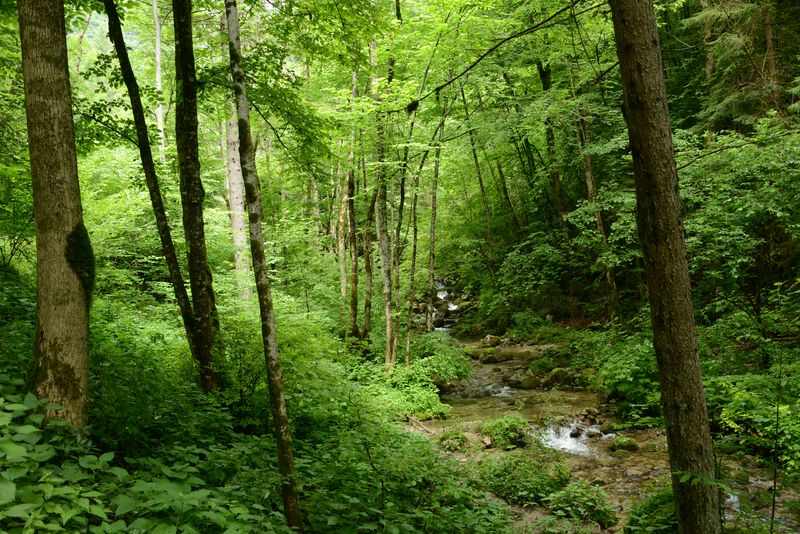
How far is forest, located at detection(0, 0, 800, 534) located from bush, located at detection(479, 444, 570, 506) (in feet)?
0.15

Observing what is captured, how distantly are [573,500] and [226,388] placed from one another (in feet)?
16.7

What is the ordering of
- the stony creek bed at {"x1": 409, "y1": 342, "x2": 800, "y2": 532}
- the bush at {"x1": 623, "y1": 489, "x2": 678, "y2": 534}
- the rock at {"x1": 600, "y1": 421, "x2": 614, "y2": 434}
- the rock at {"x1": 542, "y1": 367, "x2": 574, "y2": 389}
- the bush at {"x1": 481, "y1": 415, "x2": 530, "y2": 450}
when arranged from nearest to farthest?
the bush at {"x1": 623, "y1": 489, "x2": 678, "y2": 534} → the stony creek bed at {"x1": 409, "y1": 342, "x2": 800, "y2": 532} → the bush at {"x1": 481, "y1": 415, "x2": 530, "y2": 450} → the rock at {"x1": 600, "y1": 421, "x2": 614, "y2": 434} → the rock at {"x1": 542, "y1": 367, "x2": 574, "y2": 389}

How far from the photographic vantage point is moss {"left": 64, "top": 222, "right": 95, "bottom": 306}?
11.4 ft

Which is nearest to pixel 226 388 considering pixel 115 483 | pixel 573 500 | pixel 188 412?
pixel 188 412

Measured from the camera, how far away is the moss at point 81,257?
11.4ft

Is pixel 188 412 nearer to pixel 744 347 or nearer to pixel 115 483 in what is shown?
pixel 115 483

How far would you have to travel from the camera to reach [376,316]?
15.1 meters

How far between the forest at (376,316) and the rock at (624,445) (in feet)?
0.77

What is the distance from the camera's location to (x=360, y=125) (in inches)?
421

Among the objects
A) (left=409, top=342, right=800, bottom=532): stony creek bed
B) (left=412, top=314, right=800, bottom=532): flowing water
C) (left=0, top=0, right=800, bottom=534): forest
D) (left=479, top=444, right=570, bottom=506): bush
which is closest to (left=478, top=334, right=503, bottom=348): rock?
(left=0, top=0, right=800, bottom=534): forest

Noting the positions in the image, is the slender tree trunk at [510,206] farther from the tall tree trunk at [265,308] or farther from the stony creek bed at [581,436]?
the tall tree trunk at [265,308]

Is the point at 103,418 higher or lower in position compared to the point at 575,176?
lower

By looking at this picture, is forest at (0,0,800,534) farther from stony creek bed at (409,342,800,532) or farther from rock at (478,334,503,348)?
rock at (478,334,503,348)

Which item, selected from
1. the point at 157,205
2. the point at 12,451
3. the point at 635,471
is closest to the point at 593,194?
the point at 635,471
